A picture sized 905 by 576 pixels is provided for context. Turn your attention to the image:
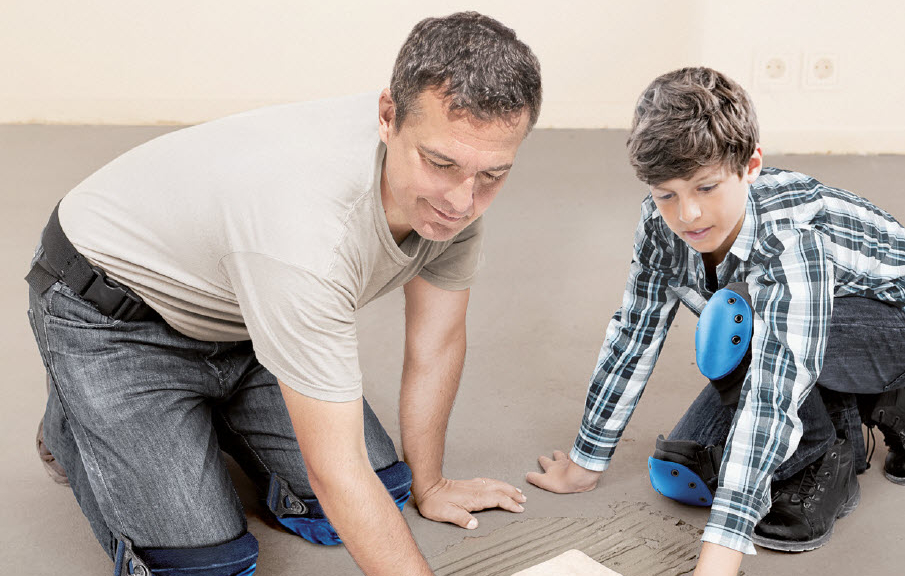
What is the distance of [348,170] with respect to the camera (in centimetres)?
129

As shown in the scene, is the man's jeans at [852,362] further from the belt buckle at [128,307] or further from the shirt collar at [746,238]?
the belt buckle at [128,307]

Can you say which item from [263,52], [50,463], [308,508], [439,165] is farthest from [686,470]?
[263,52]

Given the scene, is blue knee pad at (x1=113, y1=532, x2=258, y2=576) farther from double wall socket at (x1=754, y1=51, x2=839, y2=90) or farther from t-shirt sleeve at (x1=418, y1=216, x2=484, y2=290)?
double wall socket at (x1=754, y1=51, x2=839, y2=90)

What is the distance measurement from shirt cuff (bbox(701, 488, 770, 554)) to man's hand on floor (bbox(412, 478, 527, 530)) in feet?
1.54

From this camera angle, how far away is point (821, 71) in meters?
3.89

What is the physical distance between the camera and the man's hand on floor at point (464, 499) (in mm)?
1682

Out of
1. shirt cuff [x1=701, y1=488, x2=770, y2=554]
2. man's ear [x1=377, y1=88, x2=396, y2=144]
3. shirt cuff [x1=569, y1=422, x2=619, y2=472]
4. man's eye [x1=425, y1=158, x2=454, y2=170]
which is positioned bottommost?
shirt cuff [x1=569, y1=422, x2=619, y2=472]

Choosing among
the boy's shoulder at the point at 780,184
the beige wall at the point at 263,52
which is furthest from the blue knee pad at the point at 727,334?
the beige wall at the point at 263,52

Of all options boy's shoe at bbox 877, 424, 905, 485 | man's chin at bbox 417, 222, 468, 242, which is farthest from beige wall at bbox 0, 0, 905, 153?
man's chin at bbox 417, 222, 468, 242

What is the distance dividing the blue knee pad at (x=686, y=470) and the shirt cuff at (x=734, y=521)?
0.33 m

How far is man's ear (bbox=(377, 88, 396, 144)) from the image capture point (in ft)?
4.03

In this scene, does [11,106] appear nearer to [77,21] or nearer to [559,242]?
[77,21]

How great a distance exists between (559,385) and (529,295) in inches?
21.0

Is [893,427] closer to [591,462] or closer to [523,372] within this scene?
[591,462]
